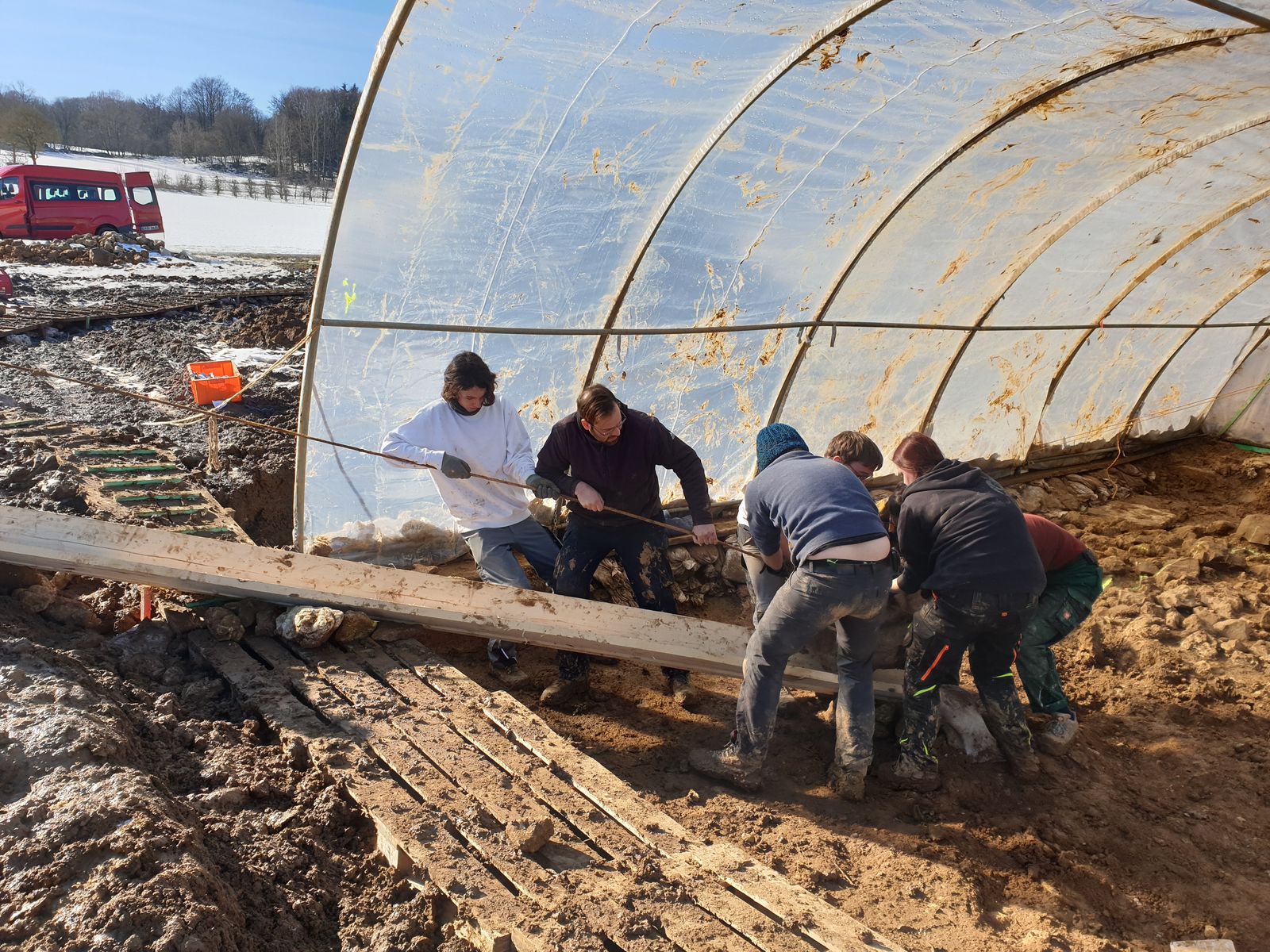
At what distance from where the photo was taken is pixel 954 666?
4156 mm

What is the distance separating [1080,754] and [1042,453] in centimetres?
531

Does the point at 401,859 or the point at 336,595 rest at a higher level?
the point at 336,595

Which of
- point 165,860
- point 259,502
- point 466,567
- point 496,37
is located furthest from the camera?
point 259,502

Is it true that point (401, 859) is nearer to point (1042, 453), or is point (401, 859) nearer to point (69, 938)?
point (69, 938)

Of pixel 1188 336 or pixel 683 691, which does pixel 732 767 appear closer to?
pixel 683 691

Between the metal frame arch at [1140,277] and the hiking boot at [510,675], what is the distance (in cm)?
622

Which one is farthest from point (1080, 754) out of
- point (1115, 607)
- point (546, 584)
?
point (546, 584)

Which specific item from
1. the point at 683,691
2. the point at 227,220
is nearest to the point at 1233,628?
the point at 683,691

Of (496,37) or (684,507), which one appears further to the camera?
(684,507)

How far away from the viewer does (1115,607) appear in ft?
20.0

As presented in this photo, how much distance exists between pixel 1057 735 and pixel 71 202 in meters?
24.6

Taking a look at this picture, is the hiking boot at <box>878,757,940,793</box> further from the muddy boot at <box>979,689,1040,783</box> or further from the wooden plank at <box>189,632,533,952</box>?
the wooden plank at <box>189,632,533,952</box>

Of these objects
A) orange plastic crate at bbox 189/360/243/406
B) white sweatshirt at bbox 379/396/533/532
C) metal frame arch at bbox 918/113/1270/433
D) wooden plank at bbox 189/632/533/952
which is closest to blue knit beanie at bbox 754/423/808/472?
white sweatshirt at bbox 379/396/533/532

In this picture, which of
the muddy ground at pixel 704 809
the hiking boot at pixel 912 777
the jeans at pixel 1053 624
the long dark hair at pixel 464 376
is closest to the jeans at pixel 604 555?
the muddy ground at pixel 704 809
